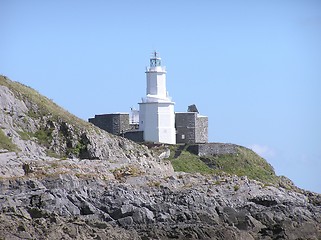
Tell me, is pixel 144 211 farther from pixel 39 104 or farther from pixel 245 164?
pixel 245 164

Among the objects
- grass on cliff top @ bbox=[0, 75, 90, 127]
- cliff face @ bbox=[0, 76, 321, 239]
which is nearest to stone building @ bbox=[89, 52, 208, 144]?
grass on cliff top @ bbox=[0, 75, 90, 127]

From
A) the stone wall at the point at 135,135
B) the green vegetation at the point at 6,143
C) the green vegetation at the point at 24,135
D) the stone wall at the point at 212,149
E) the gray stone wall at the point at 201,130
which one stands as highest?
the gray stone wall at the point at 201,130

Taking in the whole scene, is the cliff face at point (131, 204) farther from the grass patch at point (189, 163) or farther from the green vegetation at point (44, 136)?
the grass patch at point (189, 163)

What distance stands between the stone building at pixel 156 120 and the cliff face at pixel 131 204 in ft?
59.4

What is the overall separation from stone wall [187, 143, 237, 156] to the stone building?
207 centimetres

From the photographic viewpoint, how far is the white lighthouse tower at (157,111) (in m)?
69.4

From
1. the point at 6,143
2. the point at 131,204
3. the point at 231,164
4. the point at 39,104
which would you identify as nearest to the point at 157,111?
the point at 231,164

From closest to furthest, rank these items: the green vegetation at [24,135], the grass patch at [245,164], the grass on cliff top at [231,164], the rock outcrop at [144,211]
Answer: the rock outcrop at [144,211] → the green vegetation at [24,135] → the grass on cliff top at [231,164] → the grass patch at [245,164]

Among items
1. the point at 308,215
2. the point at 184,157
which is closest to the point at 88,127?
the point at 184,157

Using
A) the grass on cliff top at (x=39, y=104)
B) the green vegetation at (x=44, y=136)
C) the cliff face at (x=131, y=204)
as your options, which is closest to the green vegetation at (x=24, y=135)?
the green vegetation at (x=44, y=136)

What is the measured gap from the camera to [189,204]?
41688 millimetres

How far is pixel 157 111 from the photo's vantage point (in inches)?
2739

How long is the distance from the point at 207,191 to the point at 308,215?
340 centimetres

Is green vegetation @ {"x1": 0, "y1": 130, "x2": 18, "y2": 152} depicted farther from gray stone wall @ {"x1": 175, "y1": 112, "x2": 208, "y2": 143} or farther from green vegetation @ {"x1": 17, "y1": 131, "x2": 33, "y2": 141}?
gray stone wall @ {"x1": 175, "y1": 112, "x2": 208, "y2": 143}
